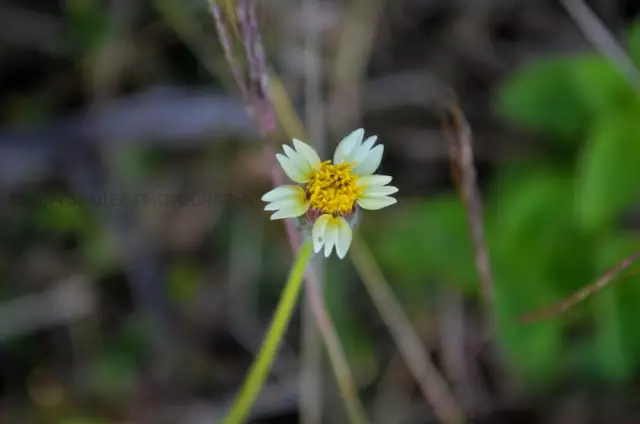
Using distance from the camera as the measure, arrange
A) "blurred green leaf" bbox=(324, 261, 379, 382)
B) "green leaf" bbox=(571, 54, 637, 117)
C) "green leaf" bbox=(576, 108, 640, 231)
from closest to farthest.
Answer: "green leaf" bbox=(576, 108, 640, 231) < "green leaf" bbox=(571, 54, 637, 117) < "blurred green leaf" bbox=(324, 261, 379, 382)

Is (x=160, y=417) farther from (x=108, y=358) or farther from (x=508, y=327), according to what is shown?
(x=508, y=327)

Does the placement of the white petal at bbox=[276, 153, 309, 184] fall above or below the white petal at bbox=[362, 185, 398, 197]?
above

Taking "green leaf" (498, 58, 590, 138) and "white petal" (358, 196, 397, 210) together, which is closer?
"white petal" (358, 196, 397, 210)

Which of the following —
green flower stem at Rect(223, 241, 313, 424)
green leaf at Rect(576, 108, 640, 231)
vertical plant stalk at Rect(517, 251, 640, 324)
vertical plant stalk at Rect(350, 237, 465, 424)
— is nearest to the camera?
green flower stem at Rect(223, 241, 313, 424)

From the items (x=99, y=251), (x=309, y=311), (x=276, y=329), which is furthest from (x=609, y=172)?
(x=99, y=251)

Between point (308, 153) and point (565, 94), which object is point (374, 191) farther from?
point (565, 94)

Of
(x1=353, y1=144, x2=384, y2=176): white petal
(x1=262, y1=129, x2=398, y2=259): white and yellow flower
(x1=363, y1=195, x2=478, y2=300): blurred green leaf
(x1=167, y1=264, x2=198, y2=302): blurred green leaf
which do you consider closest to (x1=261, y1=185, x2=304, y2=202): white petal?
→ (x1=262, y1=129, x2=398, y2=259): white and yellow flower

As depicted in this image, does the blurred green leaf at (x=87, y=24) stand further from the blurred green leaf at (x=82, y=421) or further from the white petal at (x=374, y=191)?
the white petal at (x=374, y=191)

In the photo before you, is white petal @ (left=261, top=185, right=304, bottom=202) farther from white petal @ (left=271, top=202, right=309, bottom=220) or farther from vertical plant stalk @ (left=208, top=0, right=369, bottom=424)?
vertical plant stalk @ (left=208, top=0, right=369, bottom=424)
